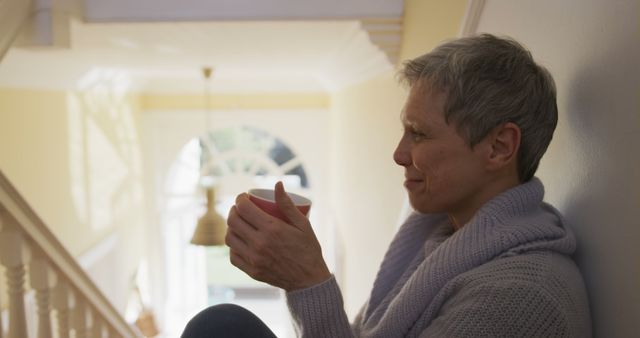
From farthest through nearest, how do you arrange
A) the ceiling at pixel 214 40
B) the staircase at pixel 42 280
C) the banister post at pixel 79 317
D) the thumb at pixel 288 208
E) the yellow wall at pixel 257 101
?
the yellow wall at pixel 257 101 < the ceiling at pixel 214 40 < the banister post at pixel 79 317 < the staircase at pixel 42 280 < the thumb at pixel 288 208

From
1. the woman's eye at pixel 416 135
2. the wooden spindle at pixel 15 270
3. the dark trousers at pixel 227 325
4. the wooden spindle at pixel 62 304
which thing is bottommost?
the wooden spindle at pixel 62 304

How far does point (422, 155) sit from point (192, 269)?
5601 mm

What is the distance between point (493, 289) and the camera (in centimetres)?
81

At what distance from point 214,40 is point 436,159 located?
2.05m

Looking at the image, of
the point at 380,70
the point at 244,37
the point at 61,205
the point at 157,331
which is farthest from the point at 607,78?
the point at 157,331

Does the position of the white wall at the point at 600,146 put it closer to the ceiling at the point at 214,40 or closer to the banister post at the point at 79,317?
the ceiling at the point at 214,40

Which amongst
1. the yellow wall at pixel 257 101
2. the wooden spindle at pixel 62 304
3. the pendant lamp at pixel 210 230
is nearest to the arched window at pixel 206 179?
the yellow wall at pixel 257 101

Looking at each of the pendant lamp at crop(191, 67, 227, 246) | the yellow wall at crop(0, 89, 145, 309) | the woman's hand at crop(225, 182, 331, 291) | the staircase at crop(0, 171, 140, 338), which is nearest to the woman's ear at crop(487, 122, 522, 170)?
the woman's hand at crop(225, 182, 331, 291)

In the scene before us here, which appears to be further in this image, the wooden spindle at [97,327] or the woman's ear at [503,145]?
the wooden spindle at [97,327]

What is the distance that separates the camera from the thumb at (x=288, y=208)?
892mm

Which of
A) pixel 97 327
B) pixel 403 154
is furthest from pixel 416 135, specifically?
pixel 97 327

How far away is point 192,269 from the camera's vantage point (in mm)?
6305

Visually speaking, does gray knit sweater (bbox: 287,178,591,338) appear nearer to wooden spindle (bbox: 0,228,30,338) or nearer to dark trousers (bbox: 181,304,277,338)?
dark trousers (bbox: 181,304,277,338)

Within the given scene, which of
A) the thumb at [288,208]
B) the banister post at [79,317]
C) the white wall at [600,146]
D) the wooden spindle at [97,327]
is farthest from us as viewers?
the wooden spindle at [97,327]
